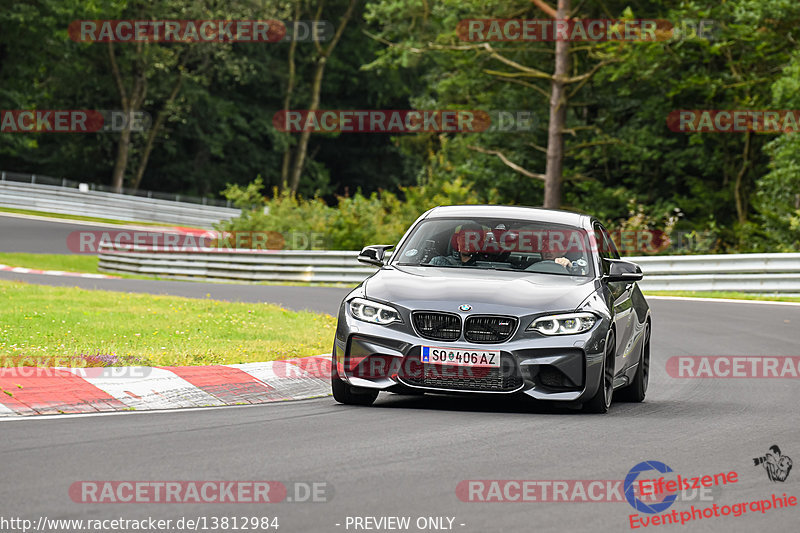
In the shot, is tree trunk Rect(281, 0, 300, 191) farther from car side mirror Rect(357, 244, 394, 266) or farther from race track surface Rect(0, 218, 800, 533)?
race track surface Rect(0, 218, 800, 533)

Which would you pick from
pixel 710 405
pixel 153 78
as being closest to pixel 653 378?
pixel 710 405

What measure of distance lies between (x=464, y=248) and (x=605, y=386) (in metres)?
1.82

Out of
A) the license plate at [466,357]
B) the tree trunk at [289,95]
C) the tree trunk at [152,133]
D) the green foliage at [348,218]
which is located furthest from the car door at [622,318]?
the tree trunk at [289,95]

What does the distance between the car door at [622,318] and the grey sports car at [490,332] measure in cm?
2

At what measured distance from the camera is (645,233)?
102 feet

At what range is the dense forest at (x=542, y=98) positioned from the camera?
32.8 meters

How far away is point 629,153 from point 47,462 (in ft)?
106

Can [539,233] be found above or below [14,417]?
above

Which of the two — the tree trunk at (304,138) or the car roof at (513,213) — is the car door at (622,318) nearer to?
the car roof at (513,213)

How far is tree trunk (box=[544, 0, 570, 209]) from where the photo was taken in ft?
118

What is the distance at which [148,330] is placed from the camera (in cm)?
1324

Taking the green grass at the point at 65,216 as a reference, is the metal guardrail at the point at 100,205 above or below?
above

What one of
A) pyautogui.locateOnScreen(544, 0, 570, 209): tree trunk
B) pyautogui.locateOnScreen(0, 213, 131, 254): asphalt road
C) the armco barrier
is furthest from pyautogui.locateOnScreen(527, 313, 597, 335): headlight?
pyautogui.locateOnScreen(0, 213, 131, 254): asphalt road

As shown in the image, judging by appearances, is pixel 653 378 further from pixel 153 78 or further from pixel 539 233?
pixel 153 78
